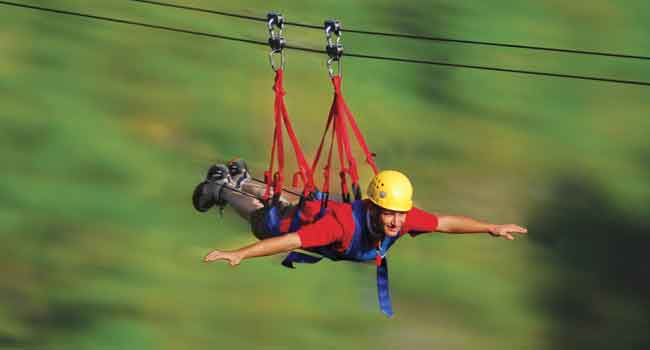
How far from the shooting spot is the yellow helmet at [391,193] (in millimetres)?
10695

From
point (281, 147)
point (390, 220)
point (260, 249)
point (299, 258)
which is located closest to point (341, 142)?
point (281, 147)

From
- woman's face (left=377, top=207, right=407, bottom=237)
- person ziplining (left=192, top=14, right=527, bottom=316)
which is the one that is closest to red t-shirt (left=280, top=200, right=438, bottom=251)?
person ziplining (left=192, top=14, right=527, bottom=316)

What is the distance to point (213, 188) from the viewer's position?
14.2m

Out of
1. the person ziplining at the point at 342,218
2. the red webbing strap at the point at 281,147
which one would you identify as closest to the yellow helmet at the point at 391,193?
the person ziplining at the point at 342,218

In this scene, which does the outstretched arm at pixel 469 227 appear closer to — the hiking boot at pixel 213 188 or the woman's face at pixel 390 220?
the woman's face at pixel 390 220

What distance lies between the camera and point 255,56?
2262cm

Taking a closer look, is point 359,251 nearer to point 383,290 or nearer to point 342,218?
point 342,218

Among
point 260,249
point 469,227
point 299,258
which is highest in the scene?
point 469,227

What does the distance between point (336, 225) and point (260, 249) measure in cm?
91

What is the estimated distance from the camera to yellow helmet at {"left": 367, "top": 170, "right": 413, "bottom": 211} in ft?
35.1

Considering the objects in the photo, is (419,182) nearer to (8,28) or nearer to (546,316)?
(546,316)

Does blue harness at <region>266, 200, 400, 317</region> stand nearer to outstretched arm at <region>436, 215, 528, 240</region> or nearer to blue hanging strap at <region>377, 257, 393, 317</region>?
blue hanging strap at <region>377, 257, 393, 317</region>

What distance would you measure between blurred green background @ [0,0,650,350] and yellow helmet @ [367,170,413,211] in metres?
8.28

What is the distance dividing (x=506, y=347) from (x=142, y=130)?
6.82 m
